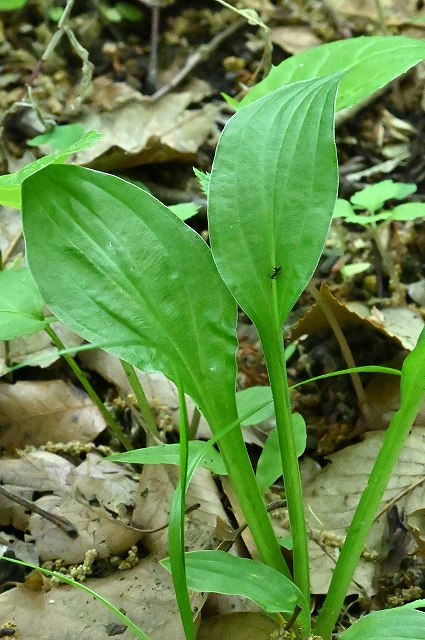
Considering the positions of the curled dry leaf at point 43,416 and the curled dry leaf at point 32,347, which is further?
the curled dry leaf at point 32,347

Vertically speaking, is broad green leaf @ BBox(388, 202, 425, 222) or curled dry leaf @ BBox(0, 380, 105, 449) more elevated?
broad green leaf @ BBox(388, 202, 425, 222)

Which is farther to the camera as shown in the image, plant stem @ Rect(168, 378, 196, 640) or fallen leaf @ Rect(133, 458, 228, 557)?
fallen leaf @ Rect(133, 458, 228, 557)

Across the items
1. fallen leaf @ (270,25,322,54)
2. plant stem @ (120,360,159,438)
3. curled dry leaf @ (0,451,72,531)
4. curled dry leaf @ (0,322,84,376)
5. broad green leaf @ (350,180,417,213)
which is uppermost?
fallen leaf @ (270,25,322,54)

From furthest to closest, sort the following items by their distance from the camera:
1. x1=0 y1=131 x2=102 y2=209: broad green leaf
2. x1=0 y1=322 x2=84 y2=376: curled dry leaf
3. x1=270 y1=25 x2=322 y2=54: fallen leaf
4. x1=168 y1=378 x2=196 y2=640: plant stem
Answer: x1=270 y1=25 x2=322 y2=54: fallen leaf, x1=0 y1=322 x2=84 y2=376: curled dry leaf, x1=0 y1=131 x2=102 y2=209: broad green leaf, x1=168 y1=378 x2=196 y2=640: plant stem

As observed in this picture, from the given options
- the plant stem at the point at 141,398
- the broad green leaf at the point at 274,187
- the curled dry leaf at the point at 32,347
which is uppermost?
the broad green leaf at the point at 274,187

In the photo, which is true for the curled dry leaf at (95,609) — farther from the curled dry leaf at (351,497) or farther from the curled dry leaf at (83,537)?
the curled dry leaf at (351,497)

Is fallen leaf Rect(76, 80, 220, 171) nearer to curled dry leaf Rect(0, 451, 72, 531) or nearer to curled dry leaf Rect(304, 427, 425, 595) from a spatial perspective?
curled dry leaf Rect(0, 451, 72, 531)

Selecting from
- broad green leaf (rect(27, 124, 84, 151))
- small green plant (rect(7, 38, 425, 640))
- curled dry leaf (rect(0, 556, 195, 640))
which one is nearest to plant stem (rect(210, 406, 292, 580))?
small green plant (rect(7, 38, 425, 640))

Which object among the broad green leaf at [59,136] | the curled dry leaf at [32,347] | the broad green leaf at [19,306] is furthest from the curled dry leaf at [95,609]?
the broad green leaf at [59,136]
